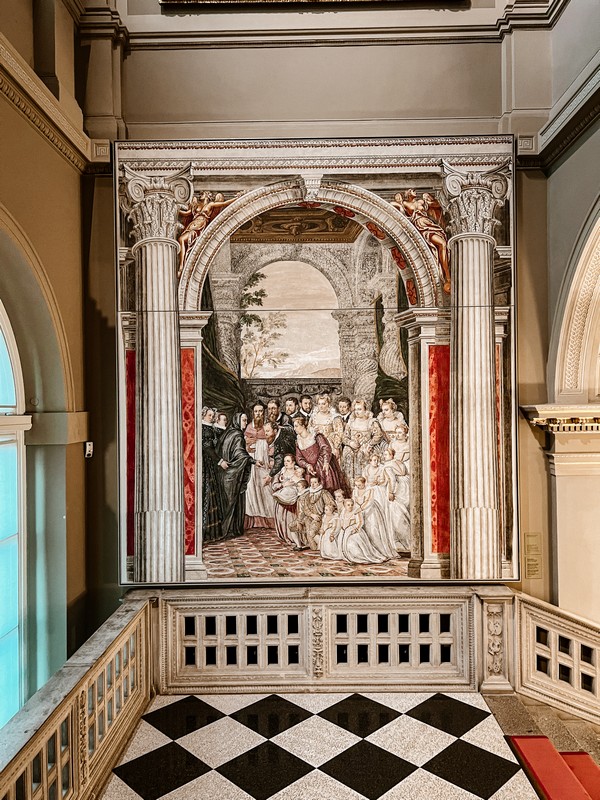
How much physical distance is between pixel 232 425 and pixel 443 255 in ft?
6.19

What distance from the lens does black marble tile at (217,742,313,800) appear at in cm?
278

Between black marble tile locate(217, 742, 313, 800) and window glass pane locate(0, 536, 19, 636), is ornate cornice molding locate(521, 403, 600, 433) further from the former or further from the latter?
window glass pane locate(0, 536, 19, 636)

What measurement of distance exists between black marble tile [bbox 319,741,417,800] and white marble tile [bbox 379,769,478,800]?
0.04m

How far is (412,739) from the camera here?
3.18 m

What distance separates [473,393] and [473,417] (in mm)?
165

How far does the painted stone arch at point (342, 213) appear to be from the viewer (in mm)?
3908

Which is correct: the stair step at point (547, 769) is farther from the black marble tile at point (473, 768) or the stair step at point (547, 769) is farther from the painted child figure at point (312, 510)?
the painted child figure at point (312, 510)

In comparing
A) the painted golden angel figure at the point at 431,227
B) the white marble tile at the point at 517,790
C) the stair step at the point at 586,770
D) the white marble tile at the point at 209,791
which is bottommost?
the stair step at the point at 586,770

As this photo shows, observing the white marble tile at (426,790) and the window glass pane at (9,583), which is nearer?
the white marble tile at (426,790)

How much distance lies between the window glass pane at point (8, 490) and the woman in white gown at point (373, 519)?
7.11 feet

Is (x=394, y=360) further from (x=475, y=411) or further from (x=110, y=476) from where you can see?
(x=110, y=476)

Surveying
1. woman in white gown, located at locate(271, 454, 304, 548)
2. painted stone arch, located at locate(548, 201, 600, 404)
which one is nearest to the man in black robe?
woman in white gown, located at locate(271, 454, 304, 548)

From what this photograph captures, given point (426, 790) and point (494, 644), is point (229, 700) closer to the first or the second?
point (426, 790)

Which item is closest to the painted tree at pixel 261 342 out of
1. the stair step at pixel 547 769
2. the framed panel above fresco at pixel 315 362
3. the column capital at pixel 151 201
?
the framed panel above fresco at pixel 315 362
